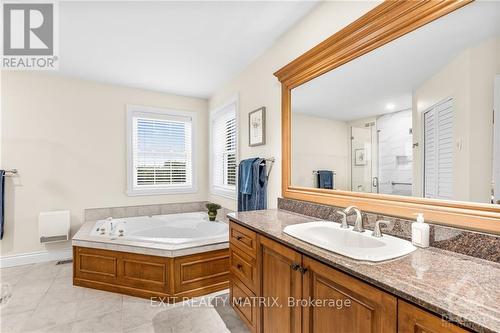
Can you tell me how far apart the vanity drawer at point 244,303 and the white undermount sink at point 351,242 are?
23.9 inches

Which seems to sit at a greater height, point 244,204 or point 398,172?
point 398,172

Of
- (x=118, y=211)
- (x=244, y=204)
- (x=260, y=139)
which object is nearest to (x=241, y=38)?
(x=260, y=139)

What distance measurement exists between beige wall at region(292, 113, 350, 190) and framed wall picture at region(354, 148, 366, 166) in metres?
0.06

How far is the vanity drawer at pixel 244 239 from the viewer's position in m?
1.63

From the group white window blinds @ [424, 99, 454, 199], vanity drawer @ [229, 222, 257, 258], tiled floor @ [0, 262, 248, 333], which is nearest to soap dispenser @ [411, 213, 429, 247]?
white window blinds @ [424, 99, 454, 199]

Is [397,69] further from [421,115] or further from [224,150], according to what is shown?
[224,150]

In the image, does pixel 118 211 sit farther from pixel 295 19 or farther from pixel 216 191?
pixel 295 19

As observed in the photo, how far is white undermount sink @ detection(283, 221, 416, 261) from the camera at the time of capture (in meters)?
1.05

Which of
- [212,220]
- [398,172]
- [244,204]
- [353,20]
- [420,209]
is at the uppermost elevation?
[353,20]

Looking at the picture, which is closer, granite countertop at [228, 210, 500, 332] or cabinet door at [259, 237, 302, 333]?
granite countertop at [228, 210, 500, 332]

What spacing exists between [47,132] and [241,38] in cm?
284

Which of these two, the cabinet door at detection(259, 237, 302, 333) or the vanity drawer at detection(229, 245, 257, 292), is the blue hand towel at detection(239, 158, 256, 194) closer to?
the vanity drawer at detection(229, 245, 257, 292)

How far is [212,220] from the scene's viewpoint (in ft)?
11.2

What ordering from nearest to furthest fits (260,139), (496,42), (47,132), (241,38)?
(496,42) < (241,38) < (260,139) < (47,132)
